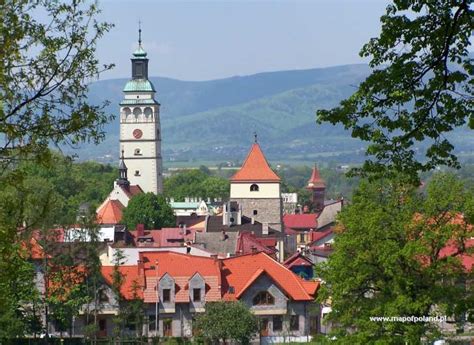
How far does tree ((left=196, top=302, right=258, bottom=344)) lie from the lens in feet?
182

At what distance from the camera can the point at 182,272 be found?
6259 cm

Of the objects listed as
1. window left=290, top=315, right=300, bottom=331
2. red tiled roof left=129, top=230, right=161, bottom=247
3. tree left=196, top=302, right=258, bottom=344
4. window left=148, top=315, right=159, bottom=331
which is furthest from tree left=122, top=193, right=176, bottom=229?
tree left=196, top=302, right=258, bottom=344

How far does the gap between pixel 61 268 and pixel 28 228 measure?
121 ft

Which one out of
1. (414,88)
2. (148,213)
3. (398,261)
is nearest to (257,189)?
(148,213)

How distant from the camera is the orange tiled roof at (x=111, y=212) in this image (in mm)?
118375

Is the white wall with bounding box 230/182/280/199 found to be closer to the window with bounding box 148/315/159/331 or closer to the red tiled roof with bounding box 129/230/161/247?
the red tiled roof with bounding box 129/230/161/247

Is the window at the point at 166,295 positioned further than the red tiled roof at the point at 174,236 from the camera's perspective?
No

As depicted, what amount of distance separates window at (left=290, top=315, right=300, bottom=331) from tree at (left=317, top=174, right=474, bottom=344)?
77.3 ft

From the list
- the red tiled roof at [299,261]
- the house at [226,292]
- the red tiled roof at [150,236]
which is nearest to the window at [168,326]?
the house at [226,292]

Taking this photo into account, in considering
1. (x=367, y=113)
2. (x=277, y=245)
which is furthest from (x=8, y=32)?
(x=277, y=245)

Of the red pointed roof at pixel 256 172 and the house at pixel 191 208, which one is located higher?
the house at pixel 191 208

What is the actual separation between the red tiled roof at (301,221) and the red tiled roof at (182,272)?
2748 inches

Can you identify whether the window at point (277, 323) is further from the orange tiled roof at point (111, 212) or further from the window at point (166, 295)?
the orange tiled roof at point (111, 212)

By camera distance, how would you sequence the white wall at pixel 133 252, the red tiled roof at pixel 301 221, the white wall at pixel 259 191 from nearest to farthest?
the white wall at pixel 133 252, the white wall at pixel 259 191, the red tiled roof at pixel 301 221
